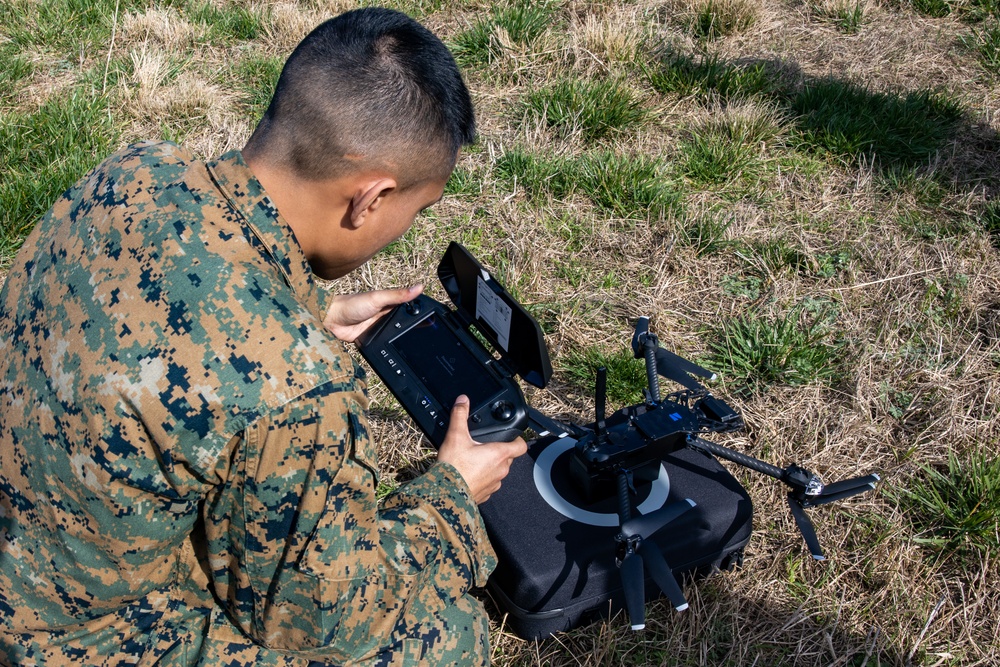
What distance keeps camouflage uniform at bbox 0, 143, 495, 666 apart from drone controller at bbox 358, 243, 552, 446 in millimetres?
377

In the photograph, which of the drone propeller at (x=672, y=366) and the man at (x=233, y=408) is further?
the drone propeller at (x=672, y=366)

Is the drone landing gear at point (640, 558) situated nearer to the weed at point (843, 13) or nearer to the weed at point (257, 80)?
the weed at point (257, 80)

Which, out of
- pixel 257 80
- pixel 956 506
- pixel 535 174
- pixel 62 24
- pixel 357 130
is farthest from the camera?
pixel 62 24

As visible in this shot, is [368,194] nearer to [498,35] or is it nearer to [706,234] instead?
[706,234]

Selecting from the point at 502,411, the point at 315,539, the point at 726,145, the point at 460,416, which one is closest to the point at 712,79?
the point at 726,145

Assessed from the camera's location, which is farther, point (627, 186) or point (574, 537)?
point (627, 186)

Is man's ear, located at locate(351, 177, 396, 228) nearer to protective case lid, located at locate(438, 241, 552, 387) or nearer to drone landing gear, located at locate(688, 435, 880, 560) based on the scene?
protective case lid, located at locate(438, 241, 552, 387)

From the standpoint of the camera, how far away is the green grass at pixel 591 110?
403 centimetres

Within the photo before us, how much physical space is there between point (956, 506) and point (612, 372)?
115 cm

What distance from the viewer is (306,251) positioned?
1854 millimetres

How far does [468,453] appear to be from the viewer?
202cm

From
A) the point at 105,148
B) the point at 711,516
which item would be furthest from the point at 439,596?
the point at 105,148

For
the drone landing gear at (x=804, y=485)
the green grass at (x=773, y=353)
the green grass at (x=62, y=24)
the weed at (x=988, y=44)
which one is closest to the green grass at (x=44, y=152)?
the green grass at (x=62, y=24)

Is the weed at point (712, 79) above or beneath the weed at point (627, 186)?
above
